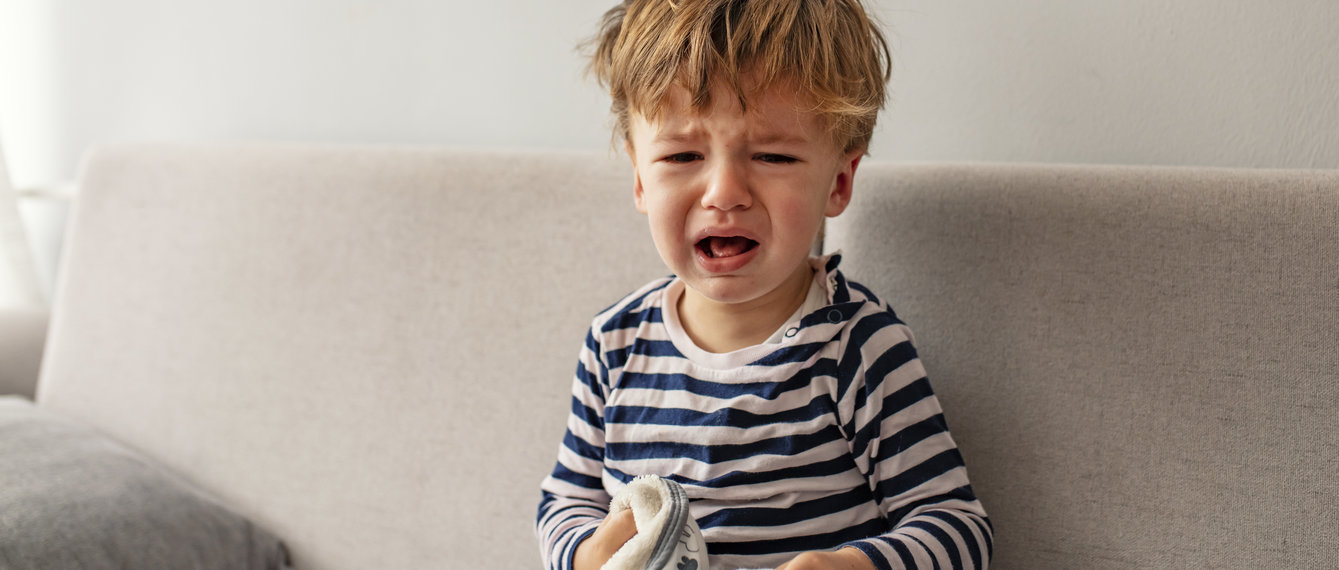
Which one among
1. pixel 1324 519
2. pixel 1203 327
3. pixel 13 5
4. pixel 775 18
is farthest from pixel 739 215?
pixel 13 5

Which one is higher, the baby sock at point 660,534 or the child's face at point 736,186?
the child's face at point 736,186

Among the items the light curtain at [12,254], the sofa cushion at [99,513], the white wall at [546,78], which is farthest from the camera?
the light curtain at [12,254]

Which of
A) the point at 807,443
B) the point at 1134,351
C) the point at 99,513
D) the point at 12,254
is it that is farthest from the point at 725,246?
the point at 12,254

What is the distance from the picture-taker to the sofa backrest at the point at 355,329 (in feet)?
3.72

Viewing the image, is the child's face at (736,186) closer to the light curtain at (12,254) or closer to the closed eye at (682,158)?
the closed eye at (682,158)

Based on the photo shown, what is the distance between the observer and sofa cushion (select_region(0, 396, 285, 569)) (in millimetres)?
1022

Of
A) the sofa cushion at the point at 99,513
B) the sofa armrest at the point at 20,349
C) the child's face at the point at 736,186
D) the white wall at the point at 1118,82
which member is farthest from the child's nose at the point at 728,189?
the sofa armrest at the point at 20,349

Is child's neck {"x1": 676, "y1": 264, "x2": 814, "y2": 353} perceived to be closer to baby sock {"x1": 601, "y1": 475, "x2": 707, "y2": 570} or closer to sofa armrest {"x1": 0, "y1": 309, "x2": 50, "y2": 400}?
baby sock {"x1": 601, "y1": 475, "x2": 707, "y2": 570}

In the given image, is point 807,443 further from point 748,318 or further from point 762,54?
point 762,54

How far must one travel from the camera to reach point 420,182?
123cm

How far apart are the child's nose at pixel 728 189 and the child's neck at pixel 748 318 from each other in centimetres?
12

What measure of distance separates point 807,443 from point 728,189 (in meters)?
0.22

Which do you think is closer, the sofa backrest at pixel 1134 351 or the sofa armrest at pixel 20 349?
the sofa backrest at pixel 1134 351

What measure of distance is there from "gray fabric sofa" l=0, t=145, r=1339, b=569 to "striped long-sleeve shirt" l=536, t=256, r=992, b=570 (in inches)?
4.4
